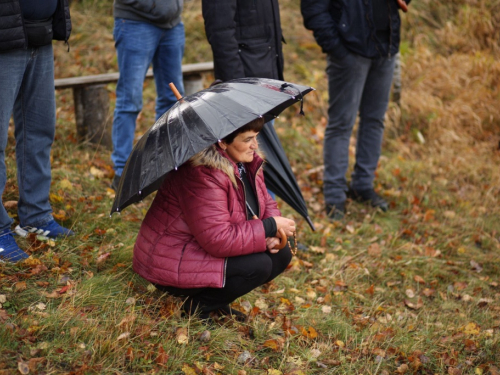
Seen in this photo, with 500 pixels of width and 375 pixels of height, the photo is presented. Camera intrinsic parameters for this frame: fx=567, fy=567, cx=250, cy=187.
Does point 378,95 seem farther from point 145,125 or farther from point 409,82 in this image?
point 409,82

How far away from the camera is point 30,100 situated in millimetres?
3609

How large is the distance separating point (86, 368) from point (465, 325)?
2575 mm

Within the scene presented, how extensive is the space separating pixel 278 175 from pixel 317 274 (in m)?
0.99

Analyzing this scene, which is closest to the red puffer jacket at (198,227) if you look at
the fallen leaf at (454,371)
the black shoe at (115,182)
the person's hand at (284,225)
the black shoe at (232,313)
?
the person's hand at (284,225)

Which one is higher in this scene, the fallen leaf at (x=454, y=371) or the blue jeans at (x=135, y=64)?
the blue jeans at (x=135, y=64)

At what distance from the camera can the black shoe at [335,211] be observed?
5.38 meters

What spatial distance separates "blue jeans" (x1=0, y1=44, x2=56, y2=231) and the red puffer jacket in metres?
1.05

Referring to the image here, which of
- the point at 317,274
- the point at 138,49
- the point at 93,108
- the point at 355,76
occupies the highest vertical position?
the point at 138,49

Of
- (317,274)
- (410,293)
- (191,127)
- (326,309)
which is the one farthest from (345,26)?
(191,127)

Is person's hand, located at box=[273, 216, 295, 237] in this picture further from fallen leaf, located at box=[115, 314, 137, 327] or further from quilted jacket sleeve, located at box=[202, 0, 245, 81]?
quilted jacket sleeve, located at box=[202, 0, 245, 81]

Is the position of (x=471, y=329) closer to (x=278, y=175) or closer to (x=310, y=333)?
(x=310, y=333)

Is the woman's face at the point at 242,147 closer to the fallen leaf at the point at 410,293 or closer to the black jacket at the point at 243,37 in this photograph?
the black jacket at the point at 243,37

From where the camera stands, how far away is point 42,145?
12.3 feet

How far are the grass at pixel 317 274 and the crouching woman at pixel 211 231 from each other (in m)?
0.31
